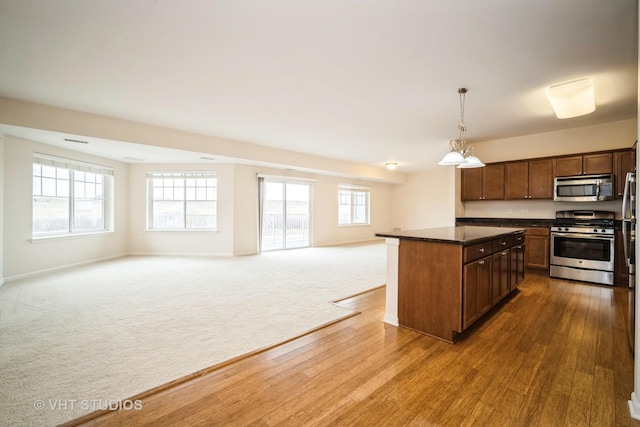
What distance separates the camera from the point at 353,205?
9.57m

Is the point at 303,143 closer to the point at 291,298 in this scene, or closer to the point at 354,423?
the point at 291,298

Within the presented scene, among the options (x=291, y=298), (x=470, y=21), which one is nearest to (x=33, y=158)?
(x=291, y=298)

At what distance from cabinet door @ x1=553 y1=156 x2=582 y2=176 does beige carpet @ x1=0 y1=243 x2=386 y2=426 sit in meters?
3.64

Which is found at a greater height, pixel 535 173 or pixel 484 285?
pixel 535 173

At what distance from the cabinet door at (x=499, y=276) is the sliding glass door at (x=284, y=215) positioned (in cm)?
537

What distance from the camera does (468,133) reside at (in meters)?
5.10

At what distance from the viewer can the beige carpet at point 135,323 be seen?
183 centimetres

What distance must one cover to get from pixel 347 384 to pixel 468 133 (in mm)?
4949

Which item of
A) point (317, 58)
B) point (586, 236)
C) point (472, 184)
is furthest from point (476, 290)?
point (472, 184)

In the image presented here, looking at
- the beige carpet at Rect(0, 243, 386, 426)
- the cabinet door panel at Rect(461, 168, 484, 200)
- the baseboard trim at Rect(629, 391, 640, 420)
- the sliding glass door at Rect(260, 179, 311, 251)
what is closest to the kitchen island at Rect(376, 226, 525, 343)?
the beige carpet at Rect(0, 243, 386, 426)

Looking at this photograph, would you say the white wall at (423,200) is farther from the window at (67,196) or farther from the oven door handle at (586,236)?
the window at (67,196)

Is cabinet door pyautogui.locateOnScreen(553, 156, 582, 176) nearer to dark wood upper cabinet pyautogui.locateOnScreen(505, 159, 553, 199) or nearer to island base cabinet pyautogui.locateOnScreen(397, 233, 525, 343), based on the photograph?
dark wood upper cabinet pyautogui.locateOnScreen(505, 159, 553, 199)

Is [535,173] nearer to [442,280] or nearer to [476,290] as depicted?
[476,290]

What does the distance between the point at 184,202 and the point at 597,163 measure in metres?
8.44
